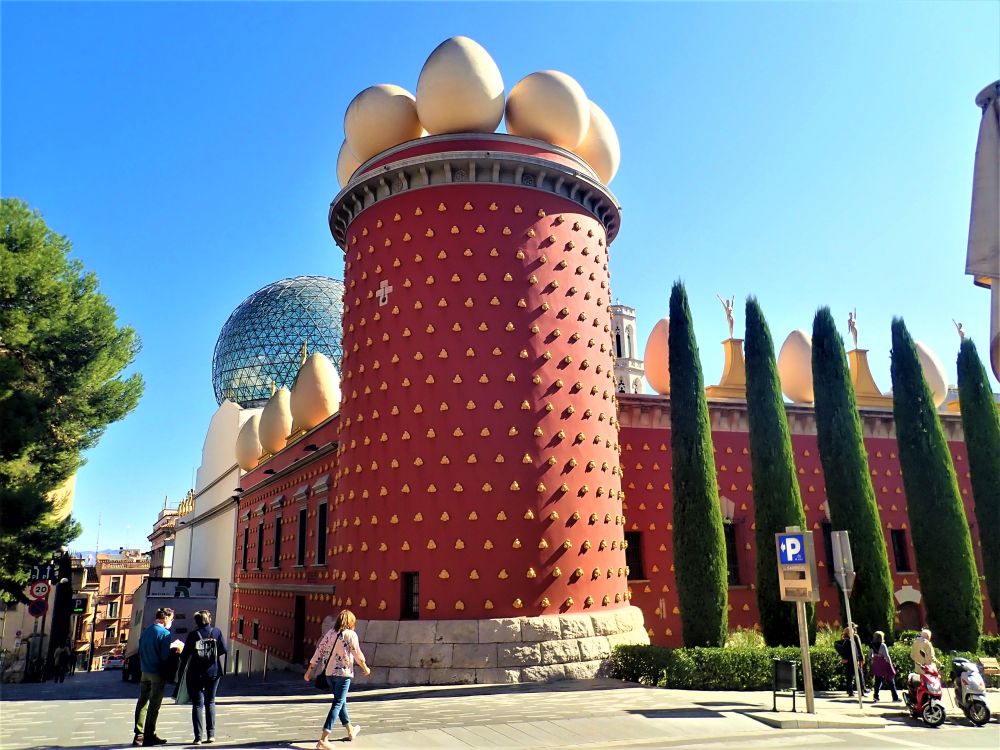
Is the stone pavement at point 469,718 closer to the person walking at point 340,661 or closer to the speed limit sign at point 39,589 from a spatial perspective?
the person walking at point 340,661

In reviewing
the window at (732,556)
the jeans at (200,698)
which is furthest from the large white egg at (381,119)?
the window at (732,556)

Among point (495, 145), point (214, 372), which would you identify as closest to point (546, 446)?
point (495, 145)

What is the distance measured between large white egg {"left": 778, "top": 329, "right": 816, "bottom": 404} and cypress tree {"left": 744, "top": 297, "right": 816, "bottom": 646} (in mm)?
8016

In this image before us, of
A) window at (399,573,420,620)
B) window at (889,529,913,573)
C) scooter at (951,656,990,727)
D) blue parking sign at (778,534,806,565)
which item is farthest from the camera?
window at (889,529,913,573)

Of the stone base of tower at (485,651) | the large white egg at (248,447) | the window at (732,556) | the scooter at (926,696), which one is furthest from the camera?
the large white egg at (248,447)

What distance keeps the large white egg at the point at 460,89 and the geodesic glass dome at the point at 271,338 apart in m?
28.5

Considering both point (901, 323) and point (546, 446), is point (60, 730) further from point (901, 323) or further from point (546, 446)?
point (901, 323)

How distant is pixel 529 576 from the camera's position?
16328mm

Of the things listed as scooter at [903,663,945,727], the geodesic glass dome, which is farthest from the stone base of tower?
the geodesic glass dome

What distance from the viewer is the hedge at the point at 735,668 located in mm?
14719

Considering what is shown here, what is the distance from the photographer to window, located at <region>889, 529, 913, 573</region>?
24.2 m

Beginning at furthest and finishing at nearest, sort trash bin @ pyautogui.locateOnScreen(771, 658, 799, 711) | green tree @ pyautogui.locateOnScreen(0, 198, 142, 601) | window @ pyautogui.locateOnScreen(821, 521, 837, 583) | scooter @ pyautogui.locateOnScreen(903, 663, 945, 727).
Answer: window @ pyautogui.locateOnScreen(821, 521, 837, 583)
green tree @ pyautogui.locateOnScreen(0, 198, 142, 601)
trash bin @ pyautogui.locateOnScreen(771, 658, 799, 711)
scooter @ pyautogui.locateOnScreen(903, 663, 945, 727)

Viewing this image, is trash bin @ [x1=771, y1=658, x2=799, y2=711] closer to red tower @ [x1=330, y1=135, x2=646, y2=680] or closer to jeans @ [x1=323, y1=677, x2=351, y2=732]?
red tower @ [x1=330, y1=135, x2=646, y2=680]

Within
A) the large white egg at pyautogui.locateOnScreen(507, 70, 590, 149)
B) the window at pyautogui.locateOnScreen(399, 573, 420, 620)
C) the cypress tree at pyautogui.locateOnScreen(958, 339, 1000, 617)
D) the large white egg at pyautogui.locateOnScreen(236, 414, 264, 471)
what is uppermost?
A: the large white egg at pyautogui.locateOnScreen(507, 70, 590, 149)
